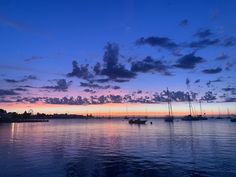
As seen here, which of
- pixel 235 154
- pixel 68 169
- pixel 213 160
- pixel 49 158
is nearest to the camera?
pixel 68 169

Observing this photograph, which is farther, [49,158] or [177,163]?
[49,158]

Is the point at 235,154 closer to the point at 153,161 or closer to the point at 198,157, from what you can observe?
the point at 198,157

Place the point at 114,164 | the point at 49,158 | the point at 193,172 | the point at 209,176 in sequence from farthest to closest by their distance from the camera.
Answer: the point at 49,158 → the point at 114,164 → the point at 193,172 → the point at 209,176

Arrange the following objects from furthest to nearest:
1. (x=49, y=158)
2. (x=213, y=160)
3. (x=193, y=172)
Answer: (x=49, y=158), (x=213, y=160), (x=193, y=172)

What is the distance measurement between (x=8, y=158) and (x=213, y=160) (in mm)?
35444

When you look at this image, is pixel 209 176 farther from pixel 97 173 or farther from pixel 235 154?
pixel 235 154

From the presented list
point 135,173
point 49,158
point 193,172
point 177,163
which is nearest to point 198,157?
point 177,163

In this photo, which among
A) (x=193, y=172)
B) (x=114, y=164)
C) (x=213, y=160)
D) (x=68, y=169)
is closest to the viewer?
(x=193, y=172)

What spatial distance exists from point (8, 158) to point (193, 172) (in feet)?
105

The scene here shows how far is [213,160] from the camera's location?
45094 mm

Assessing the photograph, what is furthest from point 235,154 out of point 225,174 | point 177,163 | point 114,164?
point 114,164

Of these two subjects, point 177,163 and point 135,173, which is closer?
point 135,173

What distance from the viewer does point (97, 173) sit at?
35.6 meters

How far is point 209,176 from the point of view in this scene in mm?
33562
